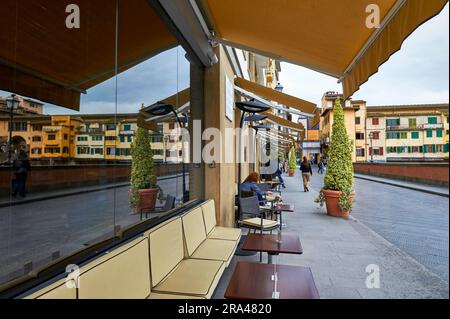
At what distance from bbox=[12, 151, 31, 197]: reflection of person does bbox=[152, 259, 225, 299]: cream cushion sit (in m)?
1.31

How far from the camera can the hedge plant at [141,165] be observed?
10.9 ft

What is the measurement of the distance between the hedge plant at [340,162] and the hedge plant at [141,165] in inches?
232

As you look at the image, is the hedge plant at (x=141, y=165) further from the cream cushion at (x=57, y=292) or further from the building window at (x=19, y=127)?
the cream cushion at (x=57, y=292)

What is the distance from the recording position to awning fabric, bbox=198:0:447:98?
8.01 ft

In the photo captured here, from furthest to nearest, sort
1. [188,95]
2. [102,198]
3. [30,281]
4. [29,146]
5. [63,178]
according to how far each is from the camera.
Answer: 1. [188,95]
2. [102,198]
3. [63,178]
4. [29,146]
5. [30,281]

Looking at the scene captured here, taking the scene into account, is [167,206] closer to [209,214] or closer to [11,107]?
[209,214]

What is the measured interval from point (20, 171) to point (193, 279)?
171 centimetres

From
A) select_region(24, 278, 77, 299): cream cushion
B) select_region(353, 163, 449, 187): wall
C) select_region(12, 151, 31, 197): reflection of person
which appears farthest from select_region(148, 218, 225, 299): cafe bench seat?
select_region(353, 163, 449, 187): wall

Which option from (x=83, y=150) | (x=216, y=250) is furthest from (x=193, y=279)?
(x=83, y=150)

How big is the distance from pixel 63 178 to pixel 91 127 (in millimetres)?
537

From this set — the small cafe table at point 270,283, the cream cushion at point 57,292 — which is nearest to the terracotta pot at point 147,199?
the small cafe table at point 270,283
